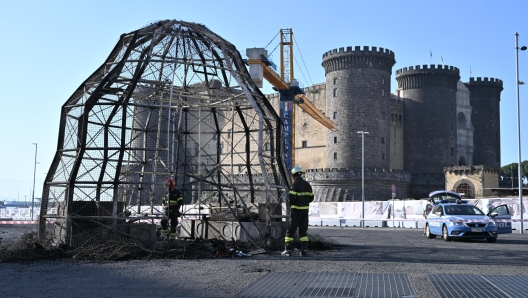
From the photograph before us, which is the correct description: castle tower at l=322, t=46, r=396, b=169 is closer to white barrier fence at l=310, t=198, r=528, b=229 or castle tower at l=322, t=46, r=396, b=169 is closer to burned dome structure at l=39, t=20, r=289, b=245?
white barrier fence at l=310, t=198, r=528, b=229

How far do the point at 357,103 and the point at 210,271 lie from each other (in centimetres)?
6443

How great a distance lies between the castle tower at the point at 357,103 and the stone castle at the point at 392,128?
117 mm

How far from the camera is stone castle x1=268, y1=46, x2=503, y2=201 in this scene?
7312 centimetres

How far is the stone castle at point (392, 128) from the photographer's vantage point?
2879 inches

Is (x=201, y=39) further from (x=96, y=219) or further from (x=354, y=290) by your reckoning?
(x=354, y=290)

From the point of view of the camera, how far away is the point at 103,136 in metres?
19.4

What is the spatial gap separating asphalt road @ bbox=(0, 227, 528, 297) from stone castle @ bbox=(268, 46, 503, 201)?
5600 centimetres

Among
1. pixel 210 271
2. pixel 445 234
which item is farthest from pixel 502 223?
pixel 210 271

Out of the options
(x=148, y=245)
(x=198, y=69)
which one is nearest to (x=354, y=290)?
(x=148, y=245)

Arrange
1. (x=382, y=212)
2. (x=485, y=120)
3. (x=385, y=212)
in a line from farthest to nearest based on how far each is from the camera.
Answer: (x=485, y=120), (x=382, y=212), (x=385, y=212)

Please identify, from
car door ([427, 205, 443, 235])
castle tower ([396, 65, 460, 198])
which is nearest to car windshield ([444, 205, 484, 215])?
car door ([427, 205, 443, 235])

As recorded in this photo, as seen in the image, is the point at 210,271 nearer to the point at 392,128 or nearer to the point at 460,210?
the point at 460,210

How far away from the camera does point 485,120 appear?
90938 mm

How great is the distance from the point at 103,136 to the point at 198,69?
448cm
